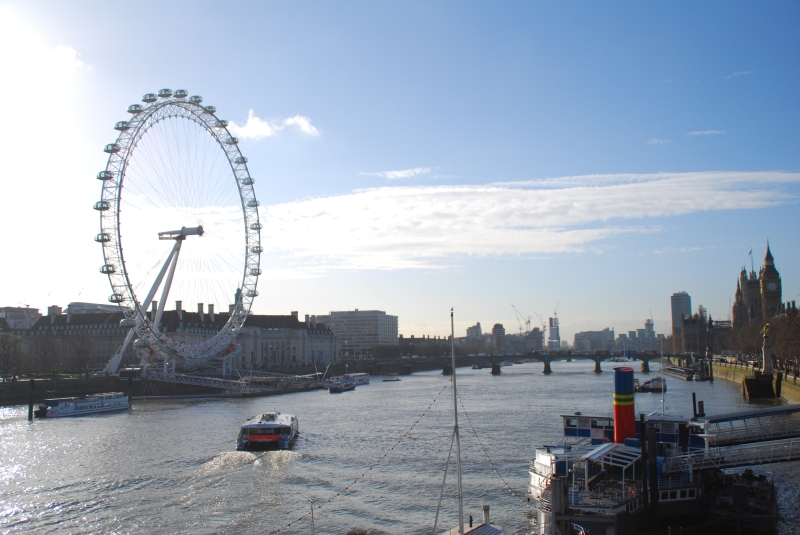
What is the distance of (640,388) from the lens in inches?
2837

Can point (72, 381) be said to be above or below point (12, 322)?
below

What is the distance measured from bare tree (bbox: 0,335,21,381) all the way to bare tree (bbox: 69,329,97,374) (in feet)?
19.9

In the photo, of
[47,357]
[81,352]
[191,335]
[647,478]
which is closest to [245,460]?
[647,478]

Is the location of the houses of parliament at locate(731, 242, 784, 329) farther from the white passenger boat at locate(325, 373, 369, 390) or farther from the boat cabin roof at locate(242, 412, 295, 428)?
the boat cabin roof at locate(242, 412, 295, 428)

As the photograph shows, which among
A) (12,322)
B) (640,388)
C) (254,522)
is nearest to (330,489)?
(254,522)

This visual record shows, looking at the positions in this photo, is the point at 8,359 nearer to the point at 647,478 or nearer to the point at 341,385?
the point at 341,385

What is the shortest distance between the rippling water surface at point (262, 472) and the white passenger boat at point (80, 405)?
2.38 meters

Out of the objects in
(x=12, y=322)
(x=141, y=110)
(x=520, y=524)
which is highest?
(x=141, y=110)

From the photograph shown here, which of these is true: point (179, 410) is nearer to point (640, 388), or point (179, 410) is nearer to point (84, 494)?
point (84, 494)

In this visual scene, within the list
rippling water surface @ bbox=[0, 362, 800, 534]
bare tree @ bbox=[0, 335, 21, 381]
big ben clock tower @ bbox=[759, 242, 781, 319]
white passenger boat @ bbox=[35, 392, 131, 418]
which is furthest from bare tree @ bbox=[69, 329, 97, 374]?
big ben clock tower @ bbox=[759, 242, 781, 319]

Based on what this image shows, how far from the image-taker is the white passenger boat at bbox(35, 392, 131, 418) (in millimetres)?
51644

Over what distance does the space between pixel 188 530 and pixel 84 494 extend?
22.5 ft

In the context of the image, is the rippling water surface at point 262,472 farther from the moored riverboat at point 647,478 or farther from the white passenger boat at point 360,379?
the white passenger boat at point 360,379

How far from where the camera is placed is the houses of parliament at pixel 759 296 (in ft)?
415
